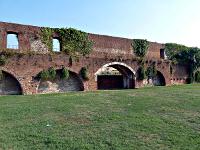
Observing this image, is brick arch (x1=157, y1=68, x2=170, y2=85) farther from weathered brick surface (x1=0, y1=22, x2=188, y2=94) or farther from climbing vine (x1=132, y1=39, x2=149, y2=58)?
climbing vine (x1=132, y1=39, x2=149, y2=58)

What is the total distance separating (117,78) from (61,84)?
7.46 metres

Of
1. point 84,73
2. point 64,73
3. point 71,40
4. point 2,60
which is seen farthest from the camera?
point 71,40

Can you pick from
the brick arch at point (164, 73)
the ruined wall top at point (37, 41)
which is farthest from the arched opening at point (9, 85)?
the brick arch at point (164, 73)

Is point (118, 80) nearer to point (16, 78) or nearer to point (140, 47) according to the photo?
point (140, 47)

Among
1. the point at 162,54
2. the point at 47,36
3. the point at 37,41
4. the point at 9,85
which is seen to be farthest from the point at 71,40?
the point at 162,54

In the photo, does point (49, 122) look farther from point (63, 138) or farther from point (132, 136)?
point (132, 136)

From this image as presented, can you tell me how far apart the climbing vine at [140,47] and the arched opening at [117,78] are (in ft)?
10.0

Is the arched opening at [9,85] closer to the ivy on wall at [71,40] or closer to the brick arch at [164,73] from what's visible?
the ivy on wall at [71,40]

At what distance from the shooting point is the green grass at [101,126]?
8.30 metres

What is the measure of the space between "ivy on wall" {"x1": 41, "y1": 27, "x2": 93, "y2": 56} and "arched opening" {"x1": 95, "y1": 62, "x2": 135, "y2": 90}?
115 inches

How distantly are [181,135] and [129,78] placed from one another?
1864cm

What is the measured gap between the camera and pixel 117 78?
2891cm

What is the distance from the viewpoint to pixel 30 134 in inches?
359

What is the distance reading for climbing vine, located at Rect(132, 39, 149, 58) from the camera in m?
30.6
